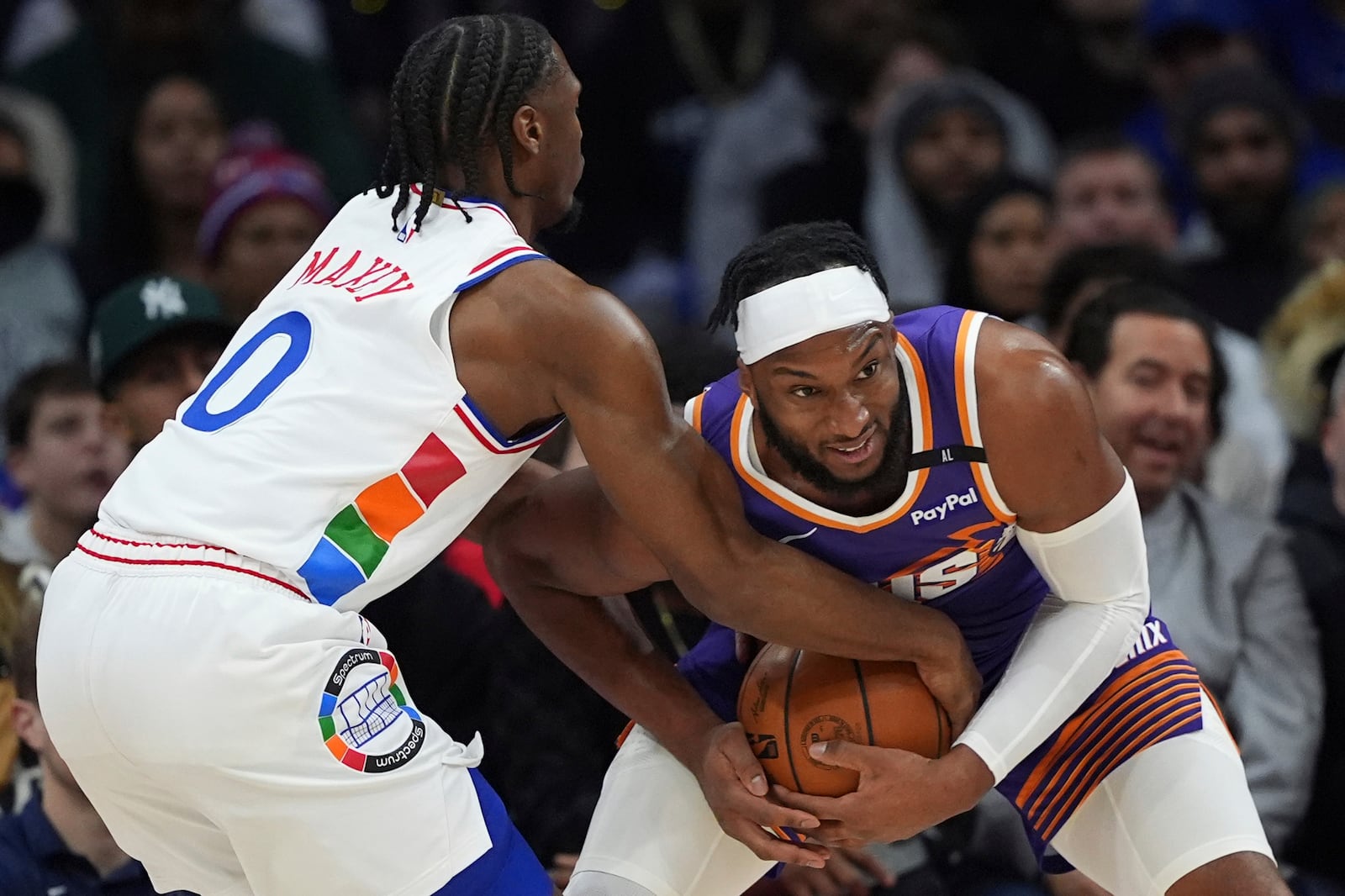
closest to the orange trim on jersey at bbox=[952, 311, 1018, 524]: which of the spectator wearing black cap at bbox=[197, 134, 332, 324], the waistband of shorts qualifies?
the waistband of shorts

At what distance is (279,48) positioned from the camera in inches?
311

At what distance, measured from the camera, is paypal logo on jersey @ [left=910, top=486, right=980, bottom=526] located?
3.56 metres

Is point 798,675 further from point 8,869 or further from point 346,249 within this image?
point 8,869

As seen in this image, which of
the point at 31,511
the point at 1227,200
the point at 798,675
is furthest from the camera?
the point at 1227,200

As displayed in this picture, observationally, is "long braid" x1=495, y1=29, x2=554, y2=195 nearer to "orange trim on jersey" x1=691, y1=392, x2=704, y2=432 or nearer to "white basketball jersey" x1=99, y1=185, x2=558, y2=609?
"white basketball jersey" x1=99, y1=185, x2=558, y2=609

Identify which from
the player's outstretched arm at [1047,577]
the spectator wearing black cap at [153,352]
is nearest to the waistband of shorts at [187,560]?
the player's outstretched arm at [1047,577]

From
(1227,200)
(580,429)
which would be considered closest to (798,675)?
(580,429)

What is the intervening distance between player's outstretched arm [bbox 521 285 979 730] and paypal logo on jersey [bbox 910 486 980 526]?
0.54 feet

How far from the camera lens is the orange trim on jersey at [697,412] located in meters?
3.79

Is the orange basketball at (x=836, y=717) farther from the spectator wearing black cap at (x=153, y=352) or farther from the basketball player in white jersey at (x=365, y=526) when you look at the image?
the spectator wearing black cap at (x=153, y=352)

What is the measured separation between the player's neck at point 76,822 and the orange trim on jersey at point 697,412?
1.78 m

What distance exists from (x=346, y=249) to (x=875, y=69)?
15.9 ft

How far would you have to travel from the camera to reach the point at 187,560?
3.11 metres

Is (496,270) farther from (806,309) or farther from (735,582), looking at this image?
(735,582)
